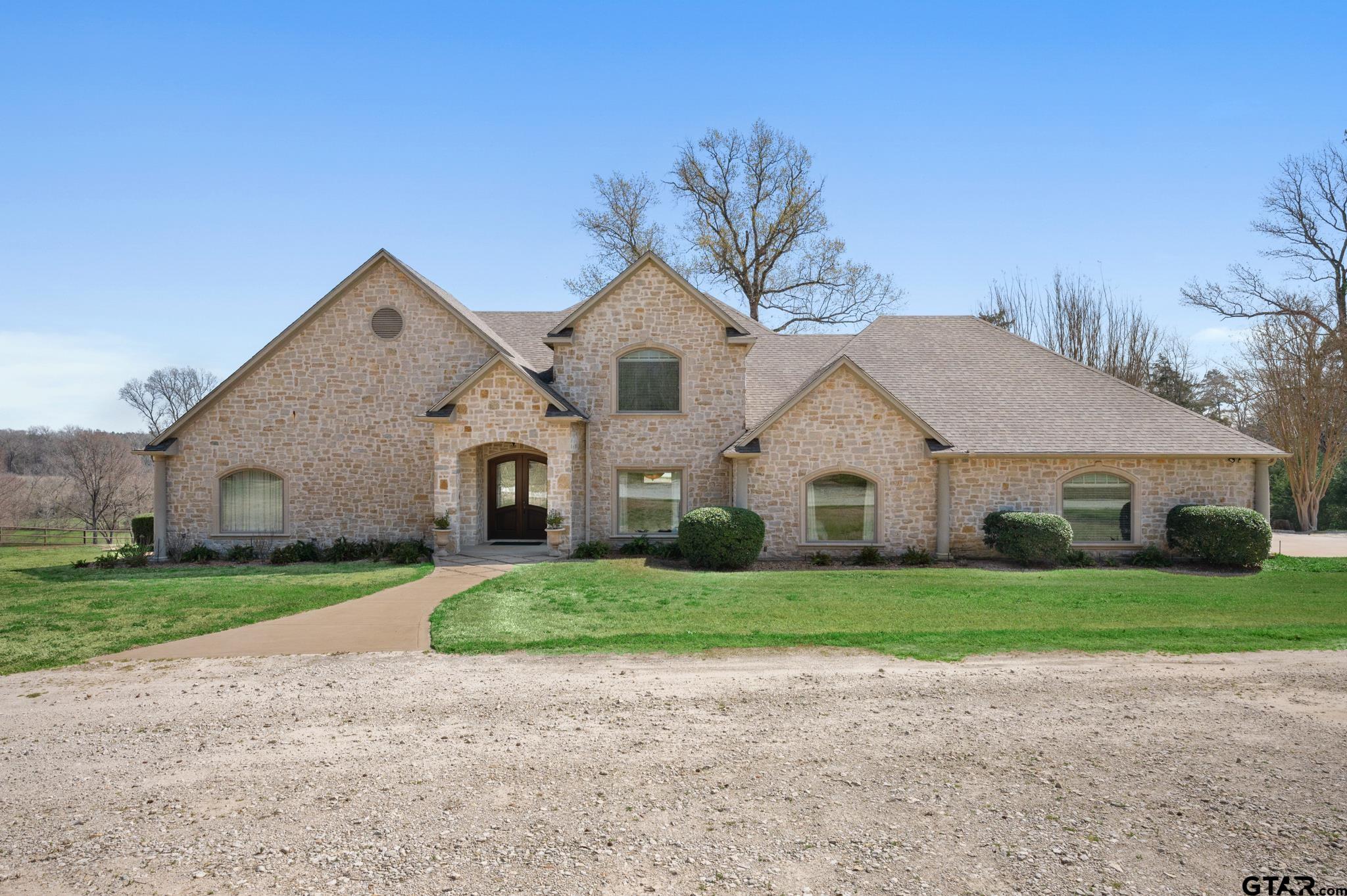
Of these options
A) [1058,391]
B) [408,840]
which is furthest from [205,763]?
[1058,391]

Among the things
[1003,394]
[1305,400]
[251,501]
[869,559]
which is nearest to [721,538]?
[869,559]

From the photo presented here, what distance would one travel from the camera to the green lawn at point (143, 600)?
33.8 feet

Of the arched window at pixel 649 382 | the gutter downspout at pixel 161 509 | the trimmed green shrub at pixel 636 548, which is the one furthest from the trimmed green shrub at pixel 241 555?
the arched window at pixel 649 382

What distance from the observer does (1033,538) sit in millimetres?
17938

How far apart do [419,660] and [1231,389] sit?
44122 mm

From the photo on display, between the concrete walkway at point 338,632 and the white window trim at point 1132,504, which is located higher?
the white window trim at point 1132,504

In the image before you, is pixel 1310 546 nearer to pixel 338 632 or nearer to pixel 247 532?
pixel 338 632

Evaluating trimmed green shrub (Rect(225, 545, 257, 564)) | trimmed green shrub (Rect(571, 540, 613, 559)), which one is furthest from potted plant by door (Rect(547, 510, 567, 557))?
trimmed green shrub (Rect(225, 545, 257, 564))

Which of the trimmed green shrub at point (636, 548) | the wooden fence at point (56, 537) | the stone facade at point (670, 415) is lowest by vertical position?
the wooden fence at point (56, 537)

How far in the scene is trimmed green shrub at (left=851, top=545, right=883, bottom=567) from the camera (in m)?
18.5

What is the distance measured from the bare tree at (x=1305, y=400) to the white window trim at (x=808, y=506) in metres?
25.7

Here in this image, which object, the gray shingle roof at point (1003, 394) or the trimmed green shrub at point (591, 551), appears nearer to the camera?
the trimmed green shrub at point (591, 551)

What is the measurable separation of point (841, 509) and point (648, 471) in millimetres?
5093

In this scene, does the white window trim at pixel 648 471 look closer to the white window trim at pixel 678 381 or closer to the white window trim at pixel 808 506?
the white window trim at pixel 678 381
